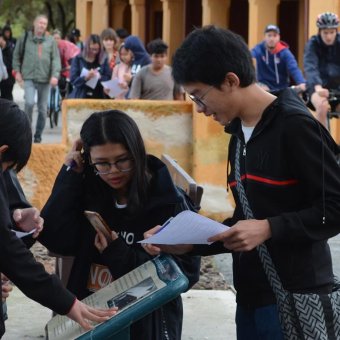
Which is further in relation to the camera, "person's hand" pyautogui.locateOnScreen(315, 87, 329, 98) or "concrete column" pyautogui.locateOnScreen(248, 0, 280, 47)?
"concrete column" pyautogui.locateOnScreen(248, 0, 280, 47)

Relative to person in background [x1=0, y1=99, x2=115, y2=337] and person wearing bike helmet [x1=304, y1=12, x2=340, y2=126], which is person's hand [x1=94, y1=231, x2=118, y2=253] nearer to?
person in background [x1=0, y1=99, x2=115, y2=337]

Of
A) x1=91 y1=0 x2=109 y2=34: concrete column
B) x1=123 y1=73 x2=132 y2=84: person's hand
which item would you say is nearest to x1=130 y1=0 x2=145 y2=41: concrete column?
x1=91 y1=0 x2=109 y2=34: concrete column

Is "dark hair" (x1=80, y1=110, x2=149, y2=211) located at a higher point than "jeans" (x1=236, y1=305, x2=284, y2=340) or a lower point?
higher

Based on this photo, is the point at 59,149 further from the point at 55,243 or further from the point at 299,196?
the point at 299,196

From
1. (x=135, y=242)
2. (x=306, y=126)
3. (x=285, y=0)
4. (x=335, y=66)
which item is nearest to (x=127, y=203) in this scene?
(x=135, y=242)

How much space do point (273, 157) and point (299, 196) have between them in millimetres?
155

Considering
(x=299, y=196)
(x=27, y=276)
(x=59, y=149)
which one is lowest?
(x=59, y=149)

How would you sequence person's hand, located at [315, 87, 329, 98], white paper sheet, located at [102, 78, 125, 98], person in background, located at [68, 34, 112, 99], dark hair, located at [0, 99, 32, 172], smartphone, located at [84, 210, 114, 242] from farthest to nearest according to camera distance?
person in background, located at [68, 34, 112, 99] → white paper sheet, located at [102, 78, 125, 98] → person's hand, located at [315, 87, 329, 98] → smartphone, located at [84, 210, 114, 242] → dark hair, located at [0, 99, 32, 172]

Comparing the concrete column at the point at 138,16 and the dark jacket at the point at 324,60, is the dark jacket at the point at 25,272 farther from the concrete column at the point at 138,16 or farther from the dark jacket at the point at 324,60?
the concrete column at the point at 138,16

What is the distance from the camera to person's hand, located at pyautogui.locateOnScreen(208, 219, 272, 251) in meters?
3.22

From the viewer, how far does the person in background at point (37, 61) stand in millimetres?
16359

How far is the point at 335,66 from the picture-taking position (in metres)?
12.2

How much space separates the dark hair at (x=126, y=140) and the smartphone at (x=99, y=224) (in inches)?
6.0

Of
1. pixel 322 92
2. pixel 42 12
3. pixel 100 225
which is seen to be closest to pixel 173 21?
pixel 322 92
